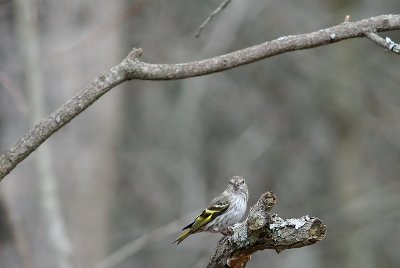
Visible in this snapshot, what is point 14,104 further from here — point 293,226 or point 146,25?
point 293,226

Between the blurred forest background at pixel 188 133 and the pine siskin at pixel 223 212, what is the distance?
1719 millimetres

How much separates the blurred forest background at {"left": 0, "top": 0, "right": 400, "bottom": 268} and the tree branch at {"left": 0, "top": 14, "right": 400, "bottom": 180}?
2992 millimetres

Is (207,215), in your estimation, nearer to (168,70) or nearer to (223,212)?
(223,212)

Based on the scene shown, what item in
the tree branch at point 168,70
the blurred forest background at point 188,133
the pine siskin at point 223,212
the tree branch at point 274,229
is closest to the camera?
the tree branch at point 274,229

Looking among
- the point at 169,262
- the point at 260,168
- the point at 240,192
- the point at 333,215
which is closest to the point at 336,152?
the point at 333,215

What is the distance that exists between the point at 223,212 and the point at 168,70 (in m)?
1.76

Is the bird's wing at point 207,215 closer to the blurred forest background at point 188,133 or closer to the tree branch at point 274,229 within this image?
the tree branch at point 274,229

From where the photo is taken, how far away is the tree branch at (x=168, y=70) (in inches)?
160

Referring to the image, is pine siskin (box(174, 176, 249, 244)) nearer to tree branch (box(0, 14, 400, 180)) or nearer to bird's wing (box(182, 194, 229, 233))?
bird's wing (box(182, 194, 229, 233))

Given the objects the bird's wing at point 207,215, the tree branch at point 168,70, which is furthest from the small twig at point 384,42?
the bird's wing at point 207,215

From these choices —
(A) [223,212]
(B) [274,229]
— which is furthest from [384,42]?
(A) [223,212]

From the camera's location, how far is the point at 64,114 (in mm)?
4164

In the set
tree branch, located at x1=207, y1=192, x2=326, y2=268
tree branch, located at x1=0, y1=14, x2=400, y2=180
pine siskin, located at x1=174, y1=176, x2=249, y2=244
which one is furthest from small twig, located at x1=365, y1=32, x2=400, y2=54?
pine siskin, located at x1=174, y1=176, x2=249, y2=244

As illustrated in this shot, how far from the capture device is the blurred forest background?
9.31 m
